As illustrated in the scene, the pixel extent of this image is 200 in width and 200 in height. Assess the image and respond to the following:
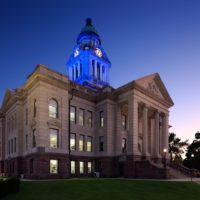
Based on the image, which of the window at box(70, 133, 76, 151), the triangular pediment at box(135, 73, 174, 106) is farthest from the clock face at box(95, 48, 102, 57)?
the window at box(70, 133, 76, 151)

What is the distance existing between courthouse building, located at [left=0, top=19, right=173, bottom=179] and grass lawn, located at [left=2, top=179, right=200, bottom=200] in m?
9.42

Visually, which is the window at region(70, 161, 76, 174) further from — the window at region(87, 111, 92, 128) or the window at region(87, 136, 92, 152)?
the window at region(87, 111, 92, 128)

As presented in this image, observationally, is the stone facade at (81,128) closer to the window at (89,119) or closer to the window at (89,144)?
the window at (89,119)

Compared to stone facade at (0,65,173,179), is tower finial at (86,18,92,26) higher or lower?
higher

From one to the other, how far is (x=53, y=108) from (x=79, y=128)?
617cm

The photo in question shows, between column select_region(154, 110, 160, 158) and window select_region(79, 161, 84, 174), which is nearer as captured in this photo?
window select_region(79, 161, 84, 174)

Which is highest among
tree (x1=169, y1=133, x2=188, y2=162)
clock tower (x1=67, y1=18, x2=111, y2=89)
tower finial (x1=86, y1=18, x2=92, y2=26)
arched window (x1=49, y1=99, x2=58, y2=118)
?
tower finial (x1=86, y1=18, x2=92, y2=26)

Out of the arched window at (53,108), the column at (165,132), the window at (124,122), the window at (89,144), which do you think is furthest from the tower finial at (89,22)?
the arched window at (53,108)

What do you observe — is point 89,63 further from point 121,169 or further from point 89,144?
point 121,169

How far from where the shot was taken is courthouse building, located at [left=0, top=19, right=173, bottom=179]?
32000 mm

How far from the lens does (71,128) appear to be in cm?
3603

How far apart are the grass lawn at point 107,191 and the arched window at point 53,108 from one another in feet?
42.3

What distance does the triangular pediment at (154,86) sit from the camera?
39756 mm

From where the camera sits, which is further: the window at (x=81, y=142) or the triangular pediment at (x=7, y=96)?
the triangular pediment at (x=7, y=96)
